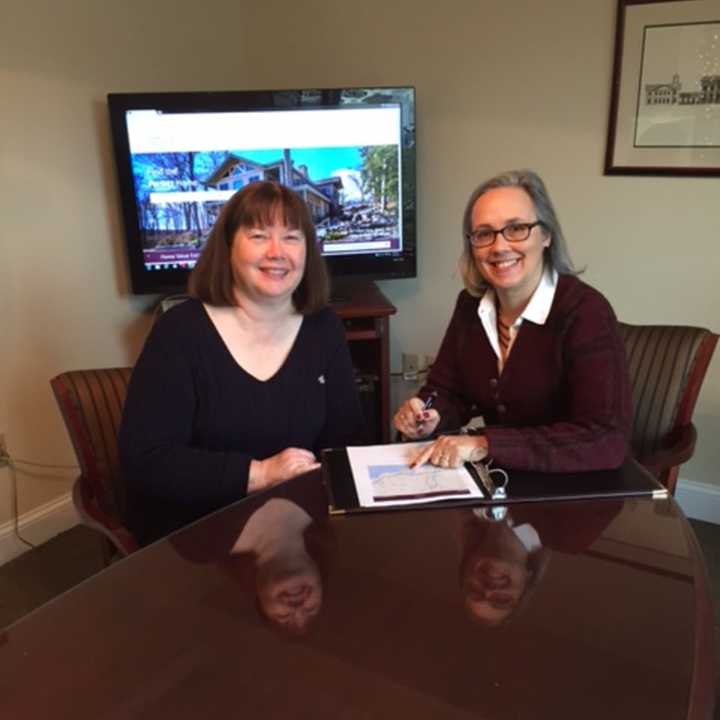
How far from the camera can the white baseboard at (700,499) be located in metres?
2.69

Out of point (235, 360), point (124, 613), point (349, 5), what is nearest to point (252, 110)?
point (349, 5)

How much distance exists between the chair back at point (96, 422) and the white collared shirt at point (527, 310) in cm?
92

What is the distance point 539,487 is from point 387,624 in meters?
0.48

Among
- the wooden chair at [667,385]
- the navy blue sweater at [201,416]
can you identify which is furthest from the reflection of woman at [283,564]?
the wooden chair at [667,385]

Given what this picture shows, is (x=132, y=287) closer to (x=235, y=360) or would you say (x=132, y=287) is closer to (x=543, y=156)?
(x=235, y=360)

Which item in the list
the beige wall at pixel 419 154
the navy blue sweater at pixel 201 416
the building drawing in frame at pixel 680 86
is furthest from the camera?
the beige wall at pixel 419 154

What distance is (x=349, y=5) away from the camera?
9.86ft

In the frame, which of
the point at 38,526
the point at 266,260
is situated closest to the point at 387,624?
the point at 266,260

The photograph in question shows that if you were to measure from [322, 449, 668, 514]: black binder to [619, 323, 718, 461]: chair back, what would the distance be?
20.0 inches

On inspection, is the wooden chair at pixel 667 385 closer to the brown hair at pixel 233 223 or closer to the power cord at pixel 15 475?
the brown hair at pixel 233 223

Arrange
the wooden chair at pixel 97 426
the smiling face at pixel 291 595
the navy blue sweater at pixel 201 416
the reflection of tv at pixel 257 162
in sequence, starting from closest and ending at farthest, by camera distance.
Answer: the smiling face at pixel 291 595
the navy blue sweater at pixel 201 416
the wooden chair at pixel 97 426
the reflection of tv at pixel 257 162

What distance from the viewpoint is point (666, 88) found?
2.46m

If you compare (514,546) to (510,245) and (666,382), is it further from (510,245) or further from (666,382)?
(666,382)

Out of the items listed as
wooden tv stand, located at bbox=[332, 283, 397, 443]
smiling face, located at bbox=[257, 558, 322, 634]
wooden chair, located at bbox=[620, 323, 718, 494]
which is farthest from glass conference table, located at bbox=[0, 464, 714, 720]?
wooden tv stand, located at bbox=[332, 283, 397, 443]
